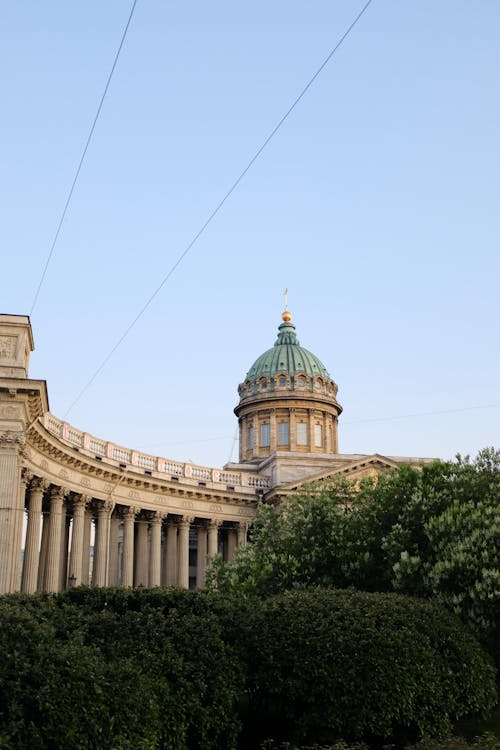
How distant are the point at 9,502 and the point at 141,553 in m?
Answer: 28.7

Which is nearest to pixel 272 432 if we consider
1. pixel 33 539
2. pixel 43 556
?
pixel 43 556

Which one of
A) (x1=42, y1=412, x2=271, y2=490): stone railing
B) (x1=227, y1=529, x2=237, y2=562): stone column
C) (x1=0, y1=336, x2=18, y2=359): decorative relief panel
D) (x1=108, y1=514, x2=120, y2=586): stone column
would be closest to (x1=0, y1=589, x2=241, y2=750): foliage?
(x1=0, y1=336, x2=18, y2=359): decorative relief panel

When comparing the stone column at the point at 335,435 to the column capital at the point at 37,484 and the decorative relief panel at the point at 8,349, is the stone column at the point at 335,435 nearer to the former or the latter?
the column capital at the point at 37,484

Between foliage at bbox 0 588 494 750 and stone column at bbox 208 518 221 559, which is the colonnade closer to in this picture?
stone column at bbox 208 518 221 559

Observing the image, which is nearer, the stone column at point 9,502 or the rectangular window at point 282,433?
the stone column at point 9,502

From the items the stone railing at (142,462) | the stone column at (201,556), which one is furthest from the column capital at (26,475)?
the stone column at (201,556)

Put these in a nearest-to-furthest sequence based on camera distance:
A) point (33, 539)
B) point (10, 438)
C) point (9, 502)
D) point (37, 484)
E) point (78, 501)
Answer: point (9, 502) → point (10, 438) → point (33, 539) → point (37, 484) → point (78, 501)

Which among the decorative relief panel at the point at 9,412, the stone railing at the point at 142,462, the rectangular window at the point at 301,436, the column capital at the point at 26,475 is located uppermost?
the rectangular window at the point at 301,436

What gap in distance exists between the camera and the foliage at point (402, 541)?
2778 centimetres

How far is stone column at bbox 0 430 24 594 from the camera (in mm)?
36031

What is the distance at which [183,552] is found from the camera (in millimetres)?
64000

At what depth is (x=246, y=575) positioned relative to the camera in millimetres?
39906

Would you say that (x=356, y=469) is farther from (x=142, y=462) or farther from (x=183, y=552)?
(x=142, y=462)

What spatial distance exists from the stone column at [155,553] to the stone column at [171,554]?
3514 millimetres
